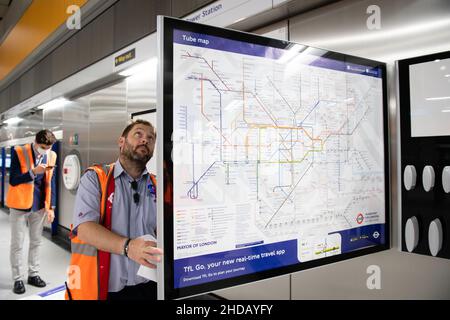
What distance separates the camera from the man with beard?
1985 millimetres

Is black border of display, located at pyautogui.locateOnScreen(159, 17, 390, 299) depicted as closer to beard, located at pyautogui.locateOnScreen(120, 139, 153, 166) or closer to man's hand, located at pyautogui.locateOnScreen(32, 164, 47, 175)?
beard, located at pyautogui.locateOnScreen(120, 139, 153, 166)

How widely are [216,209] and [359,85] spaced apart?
94 centimetres

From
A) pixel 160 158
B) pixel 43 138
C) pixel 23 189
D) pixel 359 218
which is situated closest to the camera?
pixel 160 158

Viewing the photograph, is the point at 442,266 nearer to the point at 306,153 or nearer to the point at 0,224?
the point at 306,153

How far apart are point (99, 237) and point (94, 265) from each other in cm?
26

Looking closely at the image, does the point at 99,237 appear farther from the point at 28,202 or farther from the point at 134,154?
the point at 28,202

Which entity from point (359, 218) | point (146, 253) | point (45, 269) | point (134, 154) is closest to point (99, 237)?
point (134, 154)

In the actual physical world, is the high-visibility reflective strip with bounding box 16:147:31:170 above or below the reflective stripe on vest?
above

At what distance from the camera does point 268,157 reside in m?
1.33

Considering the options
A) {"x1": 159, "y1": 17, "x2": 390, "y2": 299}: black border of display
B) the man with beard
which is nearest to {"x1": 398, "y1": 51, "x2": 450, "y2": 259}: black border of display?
{"x1": 159, "y1": 17, "x2": 390, "y2": 299}: black border of display

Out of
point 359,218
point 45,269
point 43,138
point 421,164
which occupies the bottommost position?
point 45,269

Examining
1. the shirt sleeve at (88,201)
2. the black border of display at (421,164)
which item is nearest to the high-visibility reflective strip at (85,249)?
the shirt sleeve at (88,201)

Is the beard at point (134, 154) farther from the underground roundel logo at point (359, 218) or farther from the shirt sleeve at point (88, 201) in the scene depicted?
the underground roundel logo at point (359, 218)

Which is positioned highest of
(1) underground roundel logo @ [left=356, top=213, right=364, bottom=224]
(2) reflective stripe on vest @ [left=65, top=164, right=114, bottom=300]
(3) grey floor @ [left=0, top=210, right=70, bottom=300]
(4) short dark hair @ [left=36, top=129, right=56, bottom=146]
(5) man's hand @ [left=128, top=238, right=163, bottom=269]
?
(4) short dark hair @ [left=36, top=129, right=56, bottom=146]
